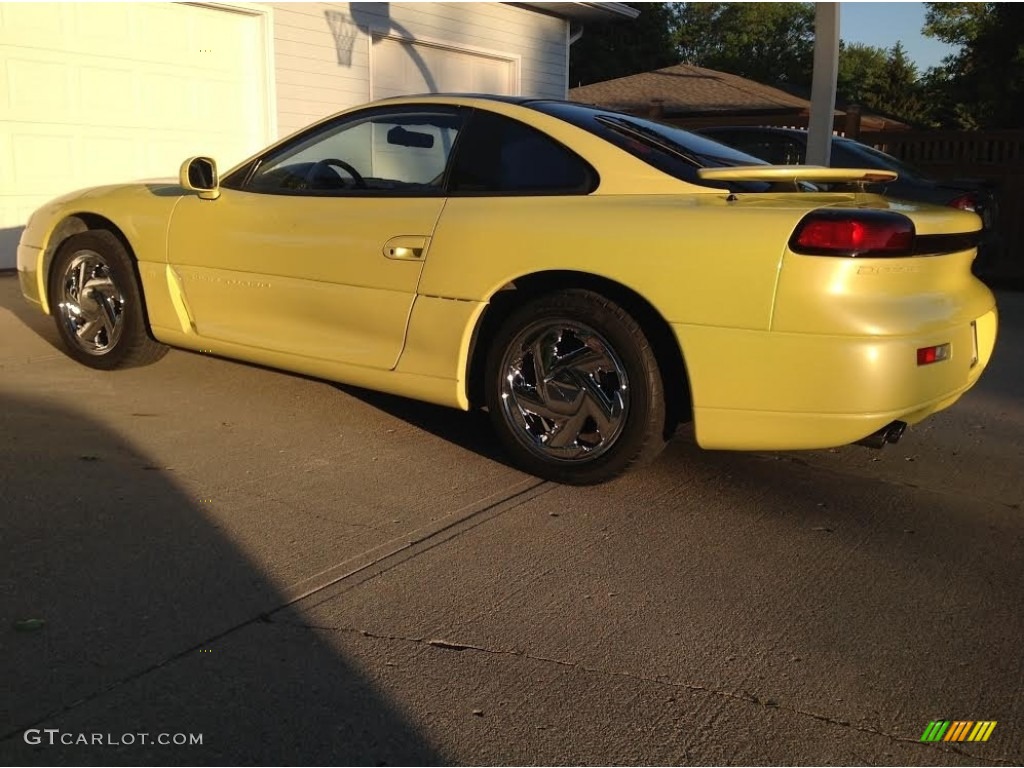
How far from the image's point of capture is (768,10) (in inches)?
2399

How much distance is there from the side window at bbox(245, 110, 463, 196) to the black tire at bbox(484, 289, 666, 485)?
82 centimetres

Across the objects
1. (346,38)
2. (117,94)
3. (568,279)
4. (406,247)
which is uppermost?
(346,38)

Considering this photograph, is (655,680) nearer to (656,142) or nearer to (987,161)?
(656,142)

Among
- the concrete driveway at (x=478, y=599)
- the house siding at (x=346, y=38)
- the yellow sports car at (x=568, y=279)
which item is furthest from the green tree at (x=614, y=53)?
the concrete driveway at (x=478, y=599)

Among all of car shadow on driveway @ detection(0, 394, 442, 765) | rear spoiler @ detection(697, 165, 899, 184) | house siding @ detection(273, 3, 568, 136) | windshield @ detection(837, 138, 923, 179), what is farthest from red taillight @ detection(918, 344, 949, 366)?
house siding @ detection(273, 3, 568, 136)

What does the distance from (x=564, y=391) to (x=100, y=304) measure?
294cm

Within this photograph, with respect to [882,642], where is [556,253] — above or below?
above

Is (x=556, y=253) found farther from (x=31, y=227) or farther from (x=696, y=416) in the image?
(x=31, y=227)

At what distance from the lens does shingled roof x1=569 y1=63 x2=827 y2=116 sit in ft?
89.6

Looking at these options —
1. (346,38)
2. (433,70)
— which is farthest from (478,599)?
(433,70)

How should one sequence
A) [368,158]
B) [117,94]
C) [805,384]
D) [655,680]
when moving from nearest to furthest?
[655,680] → [805,384] → [368,158] → [117,94]

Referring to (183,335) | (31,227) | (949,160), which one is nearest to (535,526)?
(183,335)

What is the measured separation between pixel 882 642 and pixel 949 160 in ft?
38.7

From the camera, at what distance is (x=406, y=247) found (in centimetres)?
438
